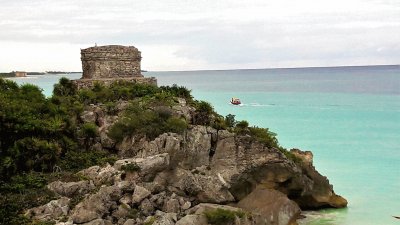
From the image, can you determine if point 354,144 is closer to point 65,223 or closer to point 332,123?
point 332,123

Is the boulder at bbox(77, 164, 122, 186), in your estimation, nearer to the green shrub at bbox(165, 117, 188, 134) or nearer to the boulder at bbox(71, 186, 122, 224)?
the boulder at bbox(71, 186, 122, 224)

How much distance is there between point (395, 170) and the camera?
2119 cm

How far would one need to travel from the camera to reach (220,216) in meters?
11.3

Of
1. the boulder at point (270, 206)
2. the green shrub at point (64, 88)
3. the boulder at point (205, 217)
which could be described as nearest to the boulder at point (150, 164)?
the boulder at point (205, 217)

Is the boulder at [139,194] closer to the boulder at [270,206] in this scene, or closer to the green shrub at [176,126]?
the green shrub at [176,126]

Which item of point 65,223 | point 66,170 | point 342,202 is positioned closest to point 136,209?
point 65,223

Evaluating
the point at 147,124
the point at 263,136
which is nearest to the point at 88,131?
the point at 147,124

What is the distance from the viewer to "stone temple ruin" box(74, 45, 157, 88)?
1872 centimetres

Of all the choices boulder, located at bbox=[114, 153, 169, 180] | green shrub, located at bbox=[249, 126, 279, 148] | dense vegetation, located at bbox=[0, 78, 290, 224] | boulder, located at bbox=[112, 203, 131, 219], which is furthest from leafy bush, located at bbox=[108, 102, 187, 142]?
boulder, located at bbox=[112, 203, 131, 219]

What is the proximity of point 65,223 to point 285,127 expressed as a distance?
25.2 m

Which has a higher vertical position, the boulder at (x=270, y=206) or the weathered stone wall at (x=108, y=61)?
the weathered stone wall at (x=108, y=61)

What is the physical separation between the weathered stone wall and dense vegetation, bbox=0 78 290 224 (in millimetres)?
2015

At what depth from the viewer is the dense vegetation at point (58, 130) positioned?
39.9 feet

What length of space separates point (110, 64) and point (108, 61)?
140 millimetres
